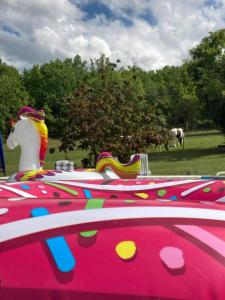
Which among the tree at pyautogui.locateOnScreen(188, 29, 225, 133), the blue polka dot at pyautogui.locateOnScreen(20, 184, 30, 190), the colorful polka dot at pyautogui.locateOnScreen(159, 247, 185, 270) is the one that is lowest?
the colorful polka dot at pyautogui.locateOnScreen(159, 247, 185, 270)

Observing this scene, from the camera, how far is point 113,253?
5.01ft

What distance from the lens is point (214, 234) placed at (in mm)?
1570

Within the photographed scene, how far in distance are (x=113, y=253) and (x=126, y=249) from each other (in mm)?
48

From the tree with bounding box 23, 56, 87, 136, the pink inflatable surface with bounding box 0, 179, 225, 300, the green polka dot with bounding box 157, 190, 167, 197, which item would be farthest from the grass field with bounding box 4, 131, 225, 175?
the tree with bounding box 23, 56, 87, 136

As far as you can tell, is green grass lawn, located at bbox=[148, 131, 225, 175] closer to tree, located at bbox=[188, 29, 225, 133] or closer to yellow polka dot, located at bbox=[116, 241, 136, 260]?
tree, located at bbox=[188, 29, 225, 133]

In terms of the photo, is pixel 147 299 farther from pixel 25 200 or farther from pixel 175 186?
pixel 175 186

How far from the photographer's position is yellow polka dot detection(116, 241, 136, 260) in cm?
153

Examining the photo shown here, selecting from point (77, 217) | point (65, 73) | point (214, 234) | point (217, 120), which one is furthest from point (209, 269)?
point (65, 73)

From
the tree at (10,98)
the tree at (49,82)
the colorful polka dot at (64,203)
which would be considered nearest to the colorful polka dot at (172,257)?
the colorful polka dot at (64,203)

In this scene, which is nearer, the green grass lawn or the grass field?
the green grass lawn

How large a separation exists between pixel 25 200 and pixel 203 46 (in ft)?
72.9

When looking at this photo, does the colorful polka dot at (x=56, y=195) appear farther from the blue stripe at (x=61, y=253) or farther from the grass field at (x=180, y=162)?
the grass field at (x=180, y=162)

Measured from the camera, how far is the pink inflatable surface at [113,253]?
147cm

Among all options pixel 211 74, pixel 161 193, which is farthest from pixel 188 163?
pixel 161 193
